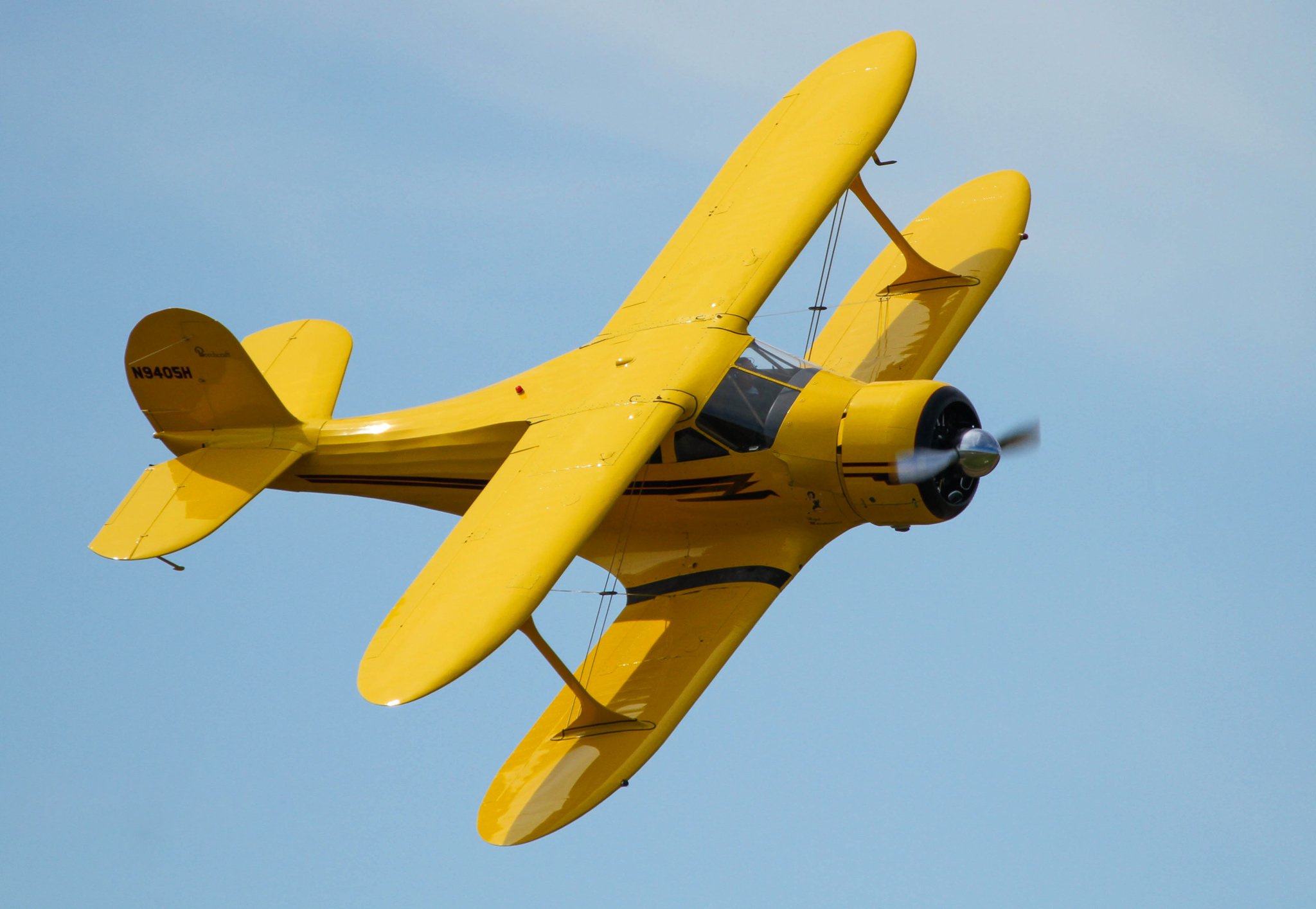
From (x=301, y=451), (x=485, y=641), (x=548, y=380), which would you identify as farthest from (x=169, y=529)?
(x=485, y=641)

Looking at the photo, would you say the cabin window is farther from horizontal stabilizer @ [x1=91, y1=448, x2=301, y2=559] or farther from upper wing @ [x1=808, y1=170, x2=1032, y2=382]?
horizontal stabilizer @ [x1=91, y1=448, x2=301, y2=559]

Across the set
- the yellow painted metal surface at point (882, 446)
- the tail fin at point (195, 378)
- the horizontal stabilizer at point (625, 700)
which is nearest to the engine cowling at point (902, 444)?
the yellow painted metal surface at point (882, 446)

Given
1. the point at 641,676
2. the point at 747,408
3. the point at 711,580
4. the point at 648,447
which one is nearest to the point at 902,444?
the point at 747,408

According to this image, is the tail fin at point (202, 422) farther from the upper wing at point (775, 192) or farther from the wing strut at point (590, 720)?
the wing strut at point (590, 720)

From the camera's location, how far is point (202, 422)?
17.6m

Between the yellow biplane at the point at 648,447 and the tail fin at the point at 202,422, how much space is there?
0.02 metres

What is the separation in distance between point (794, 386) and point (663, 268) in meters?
1.73

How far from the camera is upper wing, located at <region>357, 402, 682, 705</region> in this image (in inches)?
520

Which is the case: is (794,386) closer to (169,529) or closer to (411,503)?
(411,503)

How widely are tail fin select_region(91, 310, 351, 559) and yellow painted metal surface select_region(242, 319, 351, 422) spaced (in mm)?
383

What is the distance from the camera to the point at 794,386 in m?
16.5

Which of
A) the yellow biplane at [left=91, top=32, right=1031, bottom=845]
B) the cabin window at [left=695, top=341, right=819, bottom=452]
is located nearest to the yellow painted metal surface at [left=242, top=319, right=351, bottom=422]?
the yellow biplane at [left=91, top=32, right=1031, bottom=845]

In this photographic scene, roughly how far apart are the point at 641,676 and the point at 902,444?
9.67ft

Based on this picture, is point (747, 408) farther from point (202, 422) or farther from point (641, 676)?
point (202, 422)
